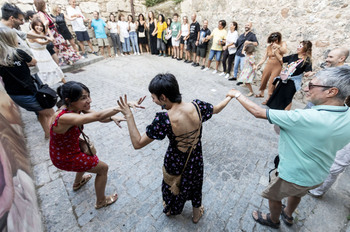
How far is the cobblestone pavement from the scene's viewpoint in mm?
2273

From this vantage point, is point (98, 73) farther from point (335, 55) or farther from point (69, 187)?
point (335, 55)

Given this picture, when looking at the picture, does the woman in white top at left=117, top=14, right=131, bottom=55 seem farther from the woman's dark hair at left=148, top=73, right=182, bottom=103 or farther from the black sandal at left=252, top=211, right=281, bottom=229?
the black sandal at left=252, top=211, right=281, bottom=229

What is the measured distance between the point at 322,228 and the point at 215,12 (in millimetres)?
8620

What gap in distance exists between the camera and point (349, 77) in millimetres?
1407

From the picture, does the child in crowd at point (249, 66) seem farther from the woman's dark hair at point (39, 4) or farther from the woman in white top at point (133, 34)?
the woman in white top at point (133, 34)

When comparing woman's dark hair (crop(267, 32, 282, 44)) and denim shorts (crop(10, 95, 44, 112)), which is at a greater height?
woman's dark hair (crop(267, 32, 282, 44))

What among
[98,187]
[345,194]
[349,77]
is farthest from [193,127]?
[345,194]

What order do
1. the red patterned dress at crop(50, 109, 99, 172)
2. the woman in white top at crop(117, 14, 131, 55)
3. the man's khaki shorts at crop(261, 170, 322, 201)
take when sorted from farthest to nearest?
the woman in white top at crop(117, 14, 131, 55) → the red patterned dress at crop(50, 109, 99, 172) → the man's khaki shorts at crop(261, 170, 322, 201)

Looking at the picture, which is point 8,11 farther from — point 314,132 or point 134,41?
point 134,41

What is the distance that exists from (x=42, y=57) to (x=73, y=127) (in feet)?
15.9

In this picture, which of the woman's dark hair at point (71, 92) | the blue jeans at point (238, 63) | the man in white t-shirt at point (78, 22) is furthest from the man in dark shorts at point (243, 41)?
the man in white t-shirt at point (78, 22)

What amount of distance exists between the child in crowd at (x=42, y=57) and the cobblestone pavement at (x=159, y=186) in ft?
5.04

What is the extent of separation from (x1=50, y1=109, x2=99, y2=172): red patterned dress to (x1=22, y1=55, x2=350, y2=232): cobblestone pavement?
2.70 feet

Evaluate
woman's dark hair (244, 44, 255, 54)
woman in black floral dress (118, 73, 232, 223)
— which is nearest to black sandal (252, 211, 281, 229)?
woman in black floral dress (118, 73, 232, 223)
